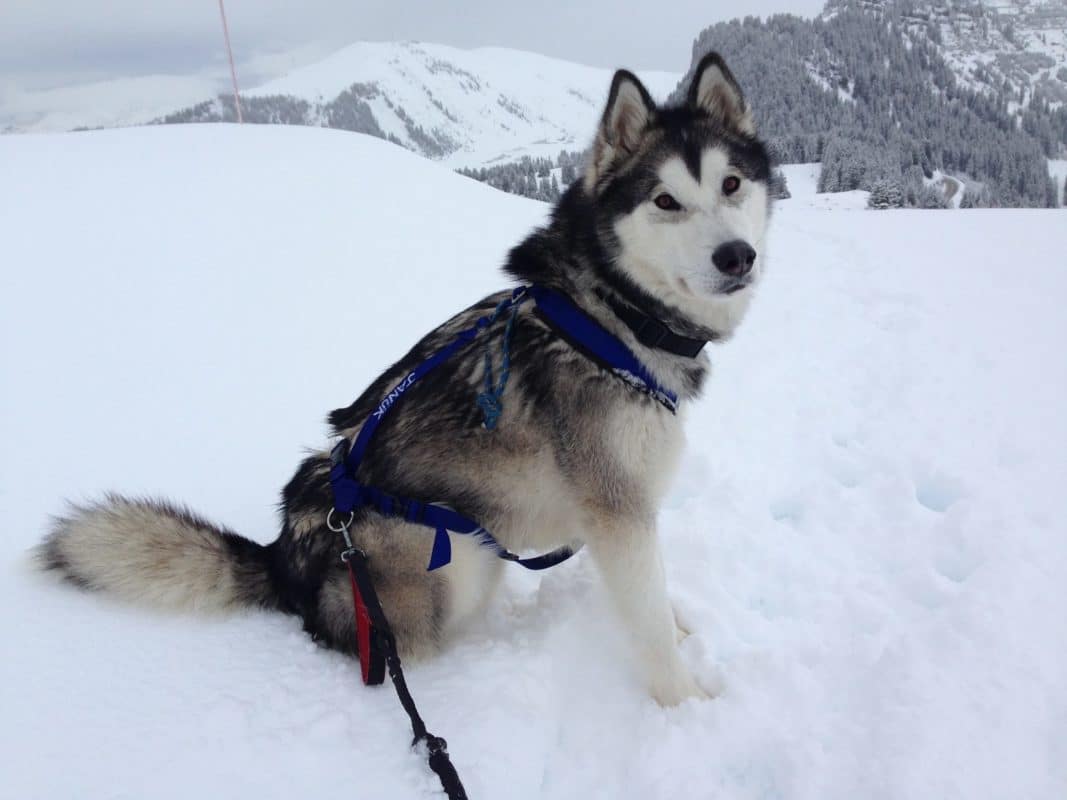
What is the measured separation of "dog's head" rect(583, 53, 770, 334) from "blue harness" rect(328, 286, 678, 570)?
0.88ft

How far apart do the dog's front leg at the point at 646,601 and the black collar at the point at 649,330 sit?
69 cm

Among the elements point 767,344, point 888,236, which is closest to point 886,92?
point 888,236

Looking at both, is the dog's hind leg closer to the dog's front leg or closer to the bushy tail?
the bushy tail

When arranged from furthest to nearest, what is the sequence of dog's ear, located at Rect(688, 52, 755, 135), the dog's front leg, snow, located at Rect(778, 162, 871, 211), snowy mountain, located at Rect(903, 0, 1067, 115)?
snowy mountain, located at Rect(903, 0, 1067, 115)
snow, located at Rect(778, 162, 871, 211)
dog's ear, located at Rect(688, 52, 755, 135)
the dog's front leg

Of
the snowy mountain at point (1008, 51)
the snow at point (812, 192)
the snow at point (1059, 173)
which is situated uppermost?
the snowy mountain at point (1008, 51)

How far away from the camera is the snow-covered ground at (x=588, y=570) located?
1.94 m

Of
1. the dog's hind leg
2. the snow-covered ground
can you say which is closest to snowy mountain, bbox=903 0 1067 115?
the snow-covered ground

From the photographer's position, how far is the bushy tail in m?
2.34

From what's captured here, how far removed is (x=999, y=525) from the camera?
3.01 meters

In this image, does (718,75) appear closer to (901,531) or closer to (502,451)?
(502,451)

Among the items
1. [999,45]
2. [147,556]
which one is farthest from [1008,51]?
[147,556]

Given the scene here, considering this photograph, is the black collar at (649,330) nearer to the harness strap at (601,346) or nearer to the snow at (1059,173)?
the harness strap at (601,346)

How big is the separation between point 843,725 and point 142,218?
9.37 m

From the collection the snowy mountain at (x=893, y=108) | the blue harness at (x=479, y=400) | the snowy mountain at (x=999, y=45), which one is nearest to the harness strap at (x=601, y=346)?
the blue harness at (x=479, y=400)
